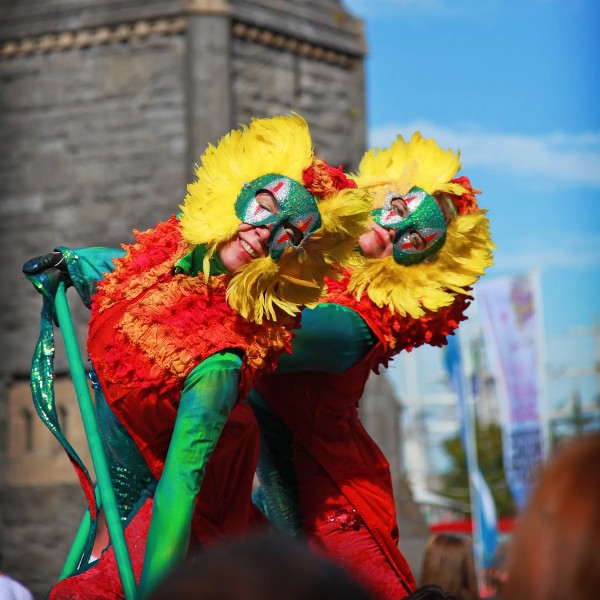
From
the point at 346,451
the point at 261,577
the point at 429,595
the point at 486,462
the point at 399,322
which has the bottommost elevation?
the point at 486,462

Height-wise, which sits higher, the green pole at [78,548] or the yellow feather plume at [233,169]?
the yellow feather plume at [233,169]

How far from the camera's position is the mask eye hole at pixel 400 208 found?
3.71m

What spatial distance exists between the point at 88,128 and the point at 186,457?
6306mm

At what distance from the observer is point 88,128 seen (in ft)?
28.8

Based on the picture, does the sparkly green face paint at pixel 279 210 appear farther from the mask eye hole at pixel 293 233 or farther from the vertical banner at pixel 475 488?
the vertical banner at pixel 475 488

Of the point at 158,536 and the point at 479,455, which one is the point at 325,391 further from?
the point at 479,455

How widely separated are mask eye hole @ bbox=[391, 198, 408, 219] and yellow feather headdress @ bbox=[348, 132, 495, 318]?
5 centimetres

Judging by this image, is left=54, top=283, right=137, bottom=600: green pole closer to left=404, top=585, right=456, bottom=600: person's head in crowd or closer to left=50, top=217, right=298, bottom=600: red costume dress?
left=50, top=217, right=298, bottom=600: red costume dress

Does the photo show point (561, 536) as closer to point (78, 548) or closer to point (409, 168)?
point (78, 548)

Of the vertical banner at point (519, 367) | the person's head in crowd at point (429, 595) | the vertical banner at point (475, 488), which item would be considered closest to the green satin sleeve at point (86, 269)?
the person's head in crowd at point (429, 595)

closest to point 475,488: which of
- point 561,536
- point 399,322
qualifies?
point 399,322

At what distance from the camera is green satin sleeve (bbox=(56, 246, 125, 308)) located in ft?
11.1

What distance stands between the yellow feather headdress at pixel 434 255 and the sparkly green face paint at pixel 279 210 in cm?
58

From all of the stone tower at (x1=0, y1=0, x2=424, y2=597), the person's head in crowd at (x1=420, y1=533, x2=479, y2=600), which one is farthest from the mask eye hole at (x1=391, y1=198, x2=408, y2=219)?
the stone tower at (x1=0, y1=0, x2=424, y2=597)
